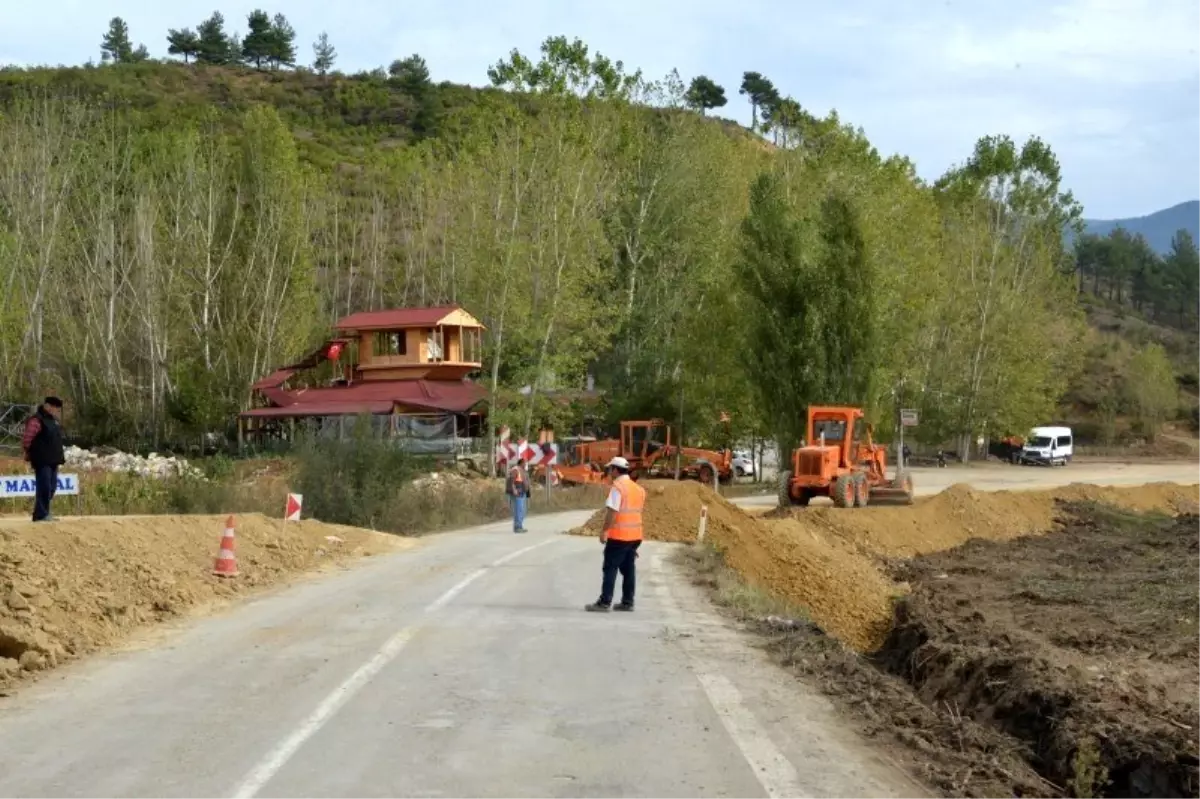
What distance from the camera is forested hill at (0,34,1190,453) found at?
49406 millimetres

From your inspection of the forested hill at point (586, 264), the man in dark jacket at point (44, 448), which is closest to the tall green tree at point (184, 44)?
the forested hill at point (586, 264)

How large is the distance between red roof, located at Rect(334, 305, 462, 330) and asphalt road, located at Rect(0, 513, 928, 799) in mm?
50808

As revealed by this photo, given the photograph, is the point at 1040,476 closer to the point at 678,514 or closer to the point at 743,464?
the point at 743,464

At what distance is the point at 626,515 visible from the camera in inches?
583

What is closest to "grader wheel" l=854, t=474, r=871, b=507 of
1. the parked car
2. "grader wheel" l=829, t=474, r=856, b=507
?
"grader wheel" l=829, t=474, r=856, b=507

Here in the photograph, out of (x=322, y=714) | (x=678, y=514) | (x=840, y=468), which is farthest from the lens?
(x=840, y=468)

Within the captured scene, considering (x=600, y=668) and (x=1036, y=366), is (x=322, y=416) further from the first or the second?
(x=600, y=668)

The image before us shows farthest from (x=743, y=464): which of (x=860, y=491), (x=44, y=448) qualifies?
(x=44, y=448)

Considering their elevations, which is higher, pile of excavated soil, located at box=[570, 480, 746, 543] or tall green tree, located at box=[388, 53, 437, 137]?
tall green tree, located at box=[388, 53, 437, 137]


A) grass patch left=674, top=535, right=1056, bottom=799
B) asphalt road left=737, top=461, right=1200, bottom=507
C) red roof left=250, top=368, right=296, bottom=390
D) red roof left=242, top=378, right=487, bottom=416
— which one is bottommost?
asphalt road left=737, top=461, right=1200, bottom=507

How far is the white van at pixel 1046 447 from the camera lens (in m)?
78.7

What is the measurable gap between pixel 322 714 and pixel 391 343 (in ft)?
195

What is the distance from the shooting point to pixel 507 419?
5259 centimetres

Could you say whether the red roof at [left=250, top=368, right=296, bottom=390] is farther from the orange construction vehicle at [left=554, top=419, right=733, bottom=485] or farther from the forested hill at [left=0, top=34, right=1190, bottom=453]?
the orange construction vehicle at [left=554, top=419, right=733, bottom=485]
